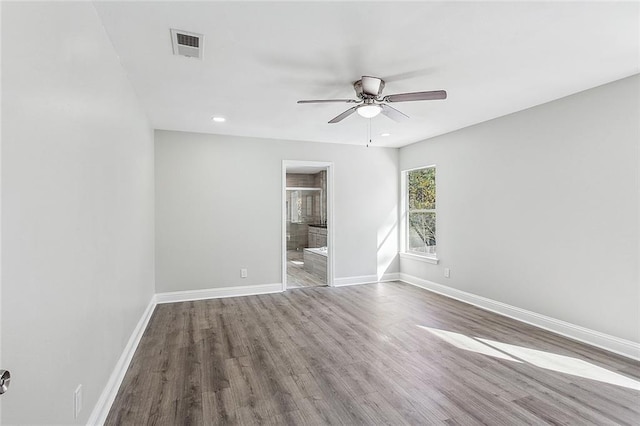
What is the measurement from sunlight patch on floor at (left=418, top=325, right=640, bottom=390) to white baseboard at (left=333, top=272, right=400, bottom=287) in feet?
7.55

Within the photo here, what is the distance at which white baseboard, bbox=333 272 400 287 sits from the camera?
223 inches

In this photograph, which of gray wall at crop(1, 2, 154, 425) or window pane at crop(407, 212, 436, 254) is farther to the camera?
window pane at crop(407, 212, 436, 254)

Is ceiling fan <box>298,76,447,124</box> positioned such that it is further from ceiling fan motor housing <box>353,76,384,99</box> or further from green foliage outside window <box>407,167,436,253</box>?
green foliage outside window <box>407,167,436,253</box>

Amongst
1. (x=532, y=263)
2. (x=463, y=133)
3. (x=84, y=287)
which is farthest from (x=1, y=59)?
(x=463, y=133)

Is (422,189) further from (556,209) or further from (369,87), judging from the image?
(369,87)

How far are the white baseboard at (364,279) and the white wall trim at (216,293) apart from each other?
1.06 meters

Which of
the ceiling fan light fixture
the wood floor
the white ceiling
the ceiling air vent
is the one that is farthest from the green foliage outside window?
the ceiling air vent

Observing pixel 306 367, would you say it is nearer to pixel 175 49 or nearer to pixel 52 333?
pixel 52 333

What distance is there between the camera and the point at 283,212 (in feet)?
17.3

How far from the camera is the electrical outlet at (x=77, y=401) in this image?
1568mm

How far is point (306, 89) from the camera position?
3.15 metres

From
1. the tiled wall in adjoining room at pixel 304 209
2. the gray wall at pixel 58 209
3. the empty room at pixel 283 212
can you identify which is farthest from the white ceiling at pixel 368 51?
the tiled wall in adjoining room at pixel 304 209

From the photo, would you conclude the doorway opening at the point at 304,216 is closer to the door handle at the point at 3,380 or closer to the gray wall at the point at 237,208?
the gray wall at the point at 237,208

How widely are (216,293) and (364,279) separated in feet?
8.32
